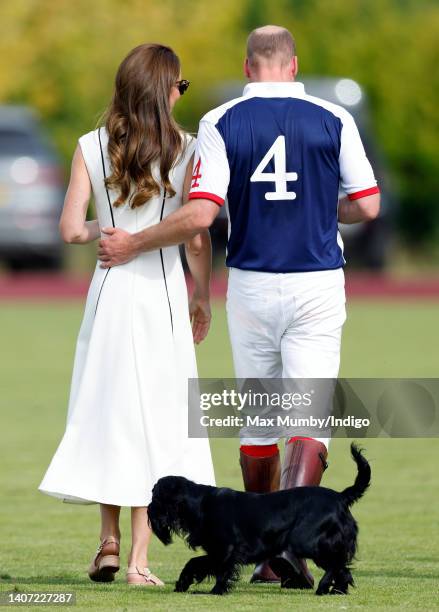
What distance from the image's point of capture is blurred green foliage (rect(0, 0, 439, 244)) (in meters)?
37.9

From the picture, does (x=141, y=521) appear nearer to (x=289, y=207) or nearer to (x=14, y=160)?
(x=289, y=207)

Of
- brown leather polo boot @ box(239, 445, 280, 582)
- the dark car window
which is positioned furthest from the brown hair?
A: the dark car window

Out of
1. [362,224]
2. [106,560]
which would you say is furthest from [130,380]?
[362,224]

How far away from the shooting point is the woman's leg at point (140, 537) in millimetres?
6512

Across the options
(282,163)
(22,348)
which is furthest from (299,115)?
(22,348)

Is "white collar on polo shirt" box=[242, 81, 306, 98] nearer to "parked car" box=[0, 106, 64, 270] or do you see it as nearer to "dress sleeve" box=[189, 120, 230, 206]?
"dress sleeve" box=[189, 120, 230, 206]

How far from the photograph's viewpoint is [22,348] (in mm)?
18750

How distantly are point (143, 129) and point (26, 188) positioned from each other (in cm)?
2072

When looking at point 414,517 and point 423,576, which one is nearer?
point 423,576

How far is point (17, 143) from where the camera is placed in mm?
27344

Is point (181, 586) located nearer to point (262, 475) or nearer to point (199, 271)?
point (262, 475)

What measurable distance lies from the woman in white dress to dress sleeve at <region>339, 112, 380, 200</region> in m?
0.64

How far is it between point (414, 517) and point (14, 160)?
19.3 metres

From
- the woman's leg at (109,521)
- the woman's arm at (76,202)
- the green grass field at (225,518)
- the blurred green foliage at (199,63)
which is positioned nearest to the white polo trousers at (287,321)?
the woman's arm at (76,202)
